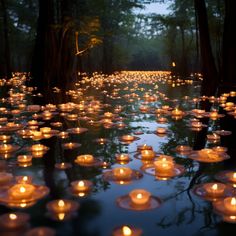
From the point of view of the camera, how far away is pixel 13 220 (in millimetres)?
2082

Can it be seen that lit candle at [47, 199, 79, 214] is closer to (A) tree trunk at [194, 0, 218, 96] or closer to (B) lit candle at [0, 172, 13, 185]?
(B) lit candle at [0, 172, 13, 185]

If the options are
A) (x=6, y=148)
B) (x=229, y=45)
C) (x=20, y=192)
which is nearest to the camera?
(x=20, y=192)

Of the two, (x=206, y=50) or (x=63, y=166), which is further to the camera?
(x=206, y=50)

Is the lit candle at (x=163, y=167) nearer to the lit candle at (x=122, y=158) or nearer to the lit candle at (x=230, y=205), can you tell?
the lit candle at (x=122, y=158)

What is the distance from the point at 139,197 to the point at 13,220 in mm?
769

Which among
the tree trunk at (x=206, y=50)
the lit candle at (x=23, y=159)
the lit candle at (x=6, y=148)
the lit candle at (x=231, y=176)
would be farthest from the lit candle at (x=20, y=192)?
the tree trunk at (x=206, y=50)

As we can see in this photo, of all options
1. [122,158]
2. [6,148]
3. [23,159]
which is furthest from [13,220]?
[6,148]

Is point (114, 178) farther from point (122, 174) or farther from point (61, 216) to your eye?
point (61, 216)

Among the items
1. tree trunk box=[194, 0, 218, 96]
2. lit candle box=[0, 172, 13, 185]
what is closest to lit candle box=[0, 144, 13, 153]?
lit candle box=[0, 172, 13, 185]

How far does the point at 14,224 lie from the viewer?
205cm

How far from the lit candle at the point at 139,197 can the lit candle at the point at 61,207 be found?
14.4 inches

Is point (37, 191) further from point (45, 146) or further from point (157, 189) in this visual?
point (45, 146)

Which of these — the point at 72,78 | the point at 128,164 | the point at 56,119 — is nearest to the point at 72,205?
the point at 128,164

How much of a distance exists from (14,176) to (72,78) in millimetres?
12592
